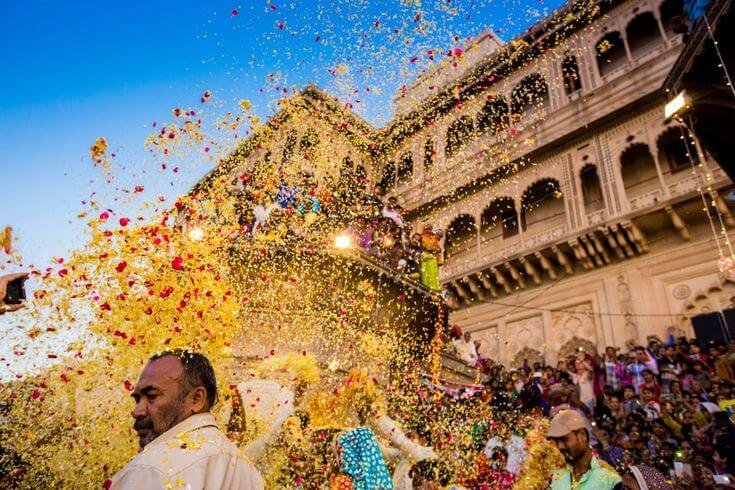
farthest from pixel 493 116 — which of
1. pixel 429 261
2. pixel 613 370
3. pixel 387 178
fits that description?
pixel 613 370

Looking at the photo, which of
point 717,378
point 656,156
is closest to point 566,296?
point 656,156

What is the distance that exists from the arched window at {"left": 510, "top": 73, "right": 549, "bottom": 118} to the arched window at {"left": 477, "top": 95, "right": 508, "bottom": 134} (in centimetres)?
48

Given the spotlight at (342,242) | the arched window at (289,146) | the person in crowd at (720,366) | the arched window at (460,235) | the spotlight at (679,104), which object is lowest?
the person in crowd at (720,366)

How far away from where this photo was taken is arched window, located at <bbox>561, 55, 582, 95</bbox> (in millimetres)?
17062

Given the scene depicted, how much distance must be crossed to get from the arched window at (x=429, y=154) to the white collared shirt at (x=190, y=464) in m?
19.6

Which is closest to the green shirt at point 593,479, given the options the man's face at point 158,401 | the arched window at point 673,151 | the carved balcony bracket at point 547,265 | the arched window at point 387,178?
the man's face at point 158,401

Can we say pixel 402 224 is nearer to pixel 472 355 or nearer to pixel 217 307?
pixel 472 355

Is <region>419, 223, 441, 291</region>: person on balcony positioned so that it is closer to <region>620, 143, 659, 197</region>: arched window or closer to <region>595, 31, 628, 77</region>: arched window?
<region>620, 143, 659, 197</region>: arched window

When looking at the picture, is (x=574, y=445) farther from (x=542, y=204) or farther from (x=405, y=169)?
(x=405, y=169)

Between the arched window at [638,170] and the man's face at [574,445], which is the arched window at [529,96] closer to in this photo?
the arched window at [638,170]

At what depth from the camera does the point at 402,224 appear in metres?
11.5

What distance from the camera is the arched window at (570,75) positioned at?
17.1m

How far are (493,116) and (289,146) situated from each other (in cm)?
939

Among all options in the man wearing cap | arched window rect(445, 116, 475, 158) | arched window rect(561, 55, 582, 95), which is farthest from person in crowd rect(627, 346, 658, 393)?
arched window rect(445, 116, 475, 158)
